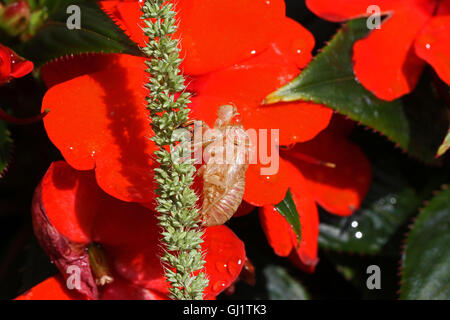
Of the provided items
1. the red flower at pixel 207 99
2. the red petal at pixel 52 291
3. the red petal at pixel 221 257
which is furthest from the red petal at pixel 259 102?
the red petal at pixel 52 291

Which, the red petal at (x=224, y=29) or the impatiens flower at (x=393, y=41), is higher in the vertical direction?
the red petal at (x=224, y=29)

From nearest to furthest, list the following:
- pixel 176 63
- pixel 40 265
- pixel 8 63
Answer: pixel 176 63 → pixel 8 63 → pixel 40 265

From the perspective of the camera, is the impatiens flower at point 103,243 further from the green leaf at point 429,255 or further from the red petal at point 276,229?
the green leaf at point 429,255

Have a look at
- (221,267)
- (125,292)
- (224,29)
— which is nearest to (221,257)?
(221,267)

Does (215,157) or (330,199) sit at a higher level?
(215,157)

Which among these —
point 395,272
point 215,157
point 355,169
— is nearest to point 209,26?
point 215,157

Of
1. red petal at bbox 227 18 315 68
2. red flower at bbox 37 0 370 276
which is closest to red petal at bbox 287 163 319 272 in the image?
red flower at bbox 37 0 370 276

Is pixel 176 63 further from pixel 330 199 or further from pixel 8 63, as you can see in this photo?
pixel 330 199

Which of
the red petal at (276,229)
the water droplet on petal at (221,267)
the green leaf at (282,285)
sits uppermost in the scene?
the red petal at (276,229)
